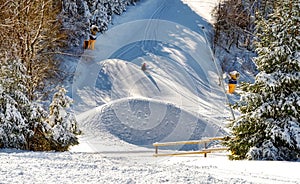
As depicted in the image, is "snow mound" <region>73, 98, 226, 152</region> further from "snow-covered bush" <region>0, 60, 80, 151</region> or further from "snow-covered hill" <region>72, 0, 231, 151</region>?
"snow-covered bush" <region>0, 60, 80, 151</region>

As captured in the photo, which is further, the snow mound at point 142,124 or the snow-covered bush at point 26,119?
the snow mound at point 142,124

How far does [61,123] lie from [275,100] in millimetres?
6768

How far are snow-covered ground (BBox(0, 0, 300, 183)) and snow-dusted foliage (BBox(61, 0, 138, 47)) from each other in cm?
128

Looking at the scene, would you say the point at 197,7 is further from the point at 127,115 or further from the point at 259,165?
the point at 259,165

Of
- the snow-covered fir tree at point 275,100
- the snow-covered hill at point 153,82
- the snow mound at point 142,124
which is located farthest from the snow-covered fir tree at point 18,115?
the snow-covered fir tree at point 275,100

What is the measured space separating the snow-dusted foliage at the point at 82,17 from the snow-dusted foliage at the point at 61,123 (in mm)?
13118

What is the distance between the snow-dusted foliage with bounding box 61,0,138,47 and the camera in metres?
25.7

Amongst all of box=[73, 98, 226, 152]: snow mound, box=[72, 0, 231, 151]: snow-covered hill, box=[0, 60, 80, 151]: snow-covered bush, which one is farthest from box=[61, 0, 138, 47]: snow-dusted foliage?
box=[0, 60, 80, 151]: snow-covered bush

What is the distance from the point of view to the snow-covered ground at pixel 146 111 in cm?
671

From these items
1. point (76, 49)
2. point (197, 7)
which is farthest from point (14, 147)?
point (197, 7)

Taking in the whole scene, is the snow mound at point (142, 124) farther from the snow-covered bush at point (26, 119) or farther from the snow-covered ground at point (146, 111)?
the snow-covered bush at point (26, 119)

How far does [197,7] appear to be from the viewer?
41.0 m

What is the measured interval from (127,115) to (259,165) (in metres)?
9.93

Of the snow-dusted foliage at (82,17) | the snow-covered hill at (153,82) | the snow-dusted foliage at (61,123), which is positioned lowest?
the snow-dusted foliage at (61,123)
